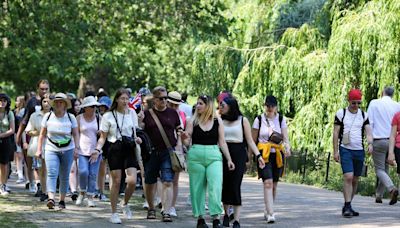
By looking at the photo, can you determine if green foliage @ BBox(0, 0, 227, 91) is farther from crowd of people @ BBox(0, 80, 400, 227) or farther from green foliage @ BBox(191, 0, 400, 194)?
crowd of people @ BBox(0, 80, 400, 227)

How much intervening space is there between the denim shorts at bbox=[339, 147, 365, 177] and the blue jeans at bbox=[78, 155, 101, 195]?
4194 mm

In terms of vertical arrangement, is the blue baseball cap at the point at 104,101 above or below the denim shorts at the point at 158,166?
above

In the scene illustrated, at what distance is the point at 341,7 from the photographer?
24.4 meters

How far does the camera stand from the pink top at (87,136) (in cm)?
1507

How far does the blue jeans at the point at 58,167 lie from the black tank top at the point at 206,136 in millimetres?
2893

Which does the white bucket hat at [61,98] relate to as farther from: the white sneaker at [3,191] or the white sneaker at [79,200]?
the white sneaker at [3,191]

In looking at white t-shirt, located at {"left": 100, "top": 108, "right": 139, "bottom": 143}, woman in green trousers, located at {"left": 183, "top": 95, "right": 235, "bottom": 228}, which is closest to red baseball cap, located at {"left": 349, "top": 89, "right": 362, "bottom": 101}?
woman in green trousers, located at {"left": 183, "top": 95, "right": 235, "bottom": 228}

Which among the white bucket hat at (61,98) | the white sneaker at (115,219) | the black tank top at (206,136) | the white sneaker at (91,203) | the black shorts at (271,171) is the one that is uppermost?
the white bucket hat at (61,98)

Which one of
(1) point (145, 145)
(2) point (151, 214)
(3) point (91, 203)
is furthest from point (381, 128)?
(3) point (91, 203)

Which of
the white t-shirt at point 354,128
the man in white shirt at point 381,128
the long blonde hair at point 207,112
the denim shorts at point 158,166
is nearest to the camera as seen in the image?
the long blonde hair at point 207,112

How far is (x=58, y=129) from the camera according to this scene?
13883 mm

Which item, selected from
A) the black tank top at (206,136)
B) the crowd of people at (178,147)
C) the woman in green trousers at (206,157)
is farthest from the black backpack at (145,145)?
the black tank top at (206,136)

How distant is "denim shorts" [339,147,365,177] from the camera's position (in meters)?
13.3

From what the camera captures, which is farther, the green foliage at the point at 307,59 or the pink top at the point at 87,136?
the green foliage at the point at 307,59
